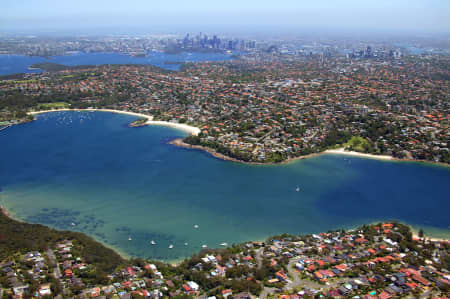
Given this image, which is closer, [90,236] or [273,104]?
[90,236]

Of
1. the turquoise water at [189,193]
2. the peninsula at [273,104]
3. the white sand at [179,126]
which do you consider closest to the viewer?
the turquoise water at [189,193]

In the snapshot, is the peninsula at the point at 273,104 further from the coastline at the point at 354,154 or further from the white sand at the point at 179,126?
the coastline at the point at 354,154

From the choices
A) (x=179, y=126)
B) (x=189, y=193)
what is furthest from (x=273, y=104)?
(x=189, y=193)

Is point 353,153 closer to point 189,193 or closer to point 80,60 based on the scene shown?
point 189,193

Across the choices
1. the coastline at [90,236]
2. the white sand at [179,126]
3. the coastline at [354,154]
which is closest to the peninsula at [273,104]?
the white sand at [179,126]

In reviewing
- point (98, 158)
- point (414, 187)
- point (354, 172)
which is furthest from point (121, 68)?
point (414, 187)

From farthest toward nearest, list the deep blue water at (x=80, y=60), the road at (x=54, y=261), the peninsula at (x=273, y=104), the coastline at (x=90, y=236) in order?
1. the deep blue water at (x=80, y=60)
2. the peninsula at (x=273, y=104)
3. the coastline at (x=90, y=236)
4. the road at (x=54, y=261)

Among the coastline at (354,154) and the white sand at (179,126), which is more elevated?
the white sand at (179,126)

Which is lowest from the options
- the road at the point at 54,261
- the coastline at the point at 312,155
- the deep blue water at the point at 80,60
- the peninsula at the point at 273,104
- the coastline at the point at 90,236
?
the coastline at the point at 90,236

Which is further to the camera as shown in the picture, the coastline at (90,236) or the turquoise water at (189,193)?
the turquoise water at (189,193)
